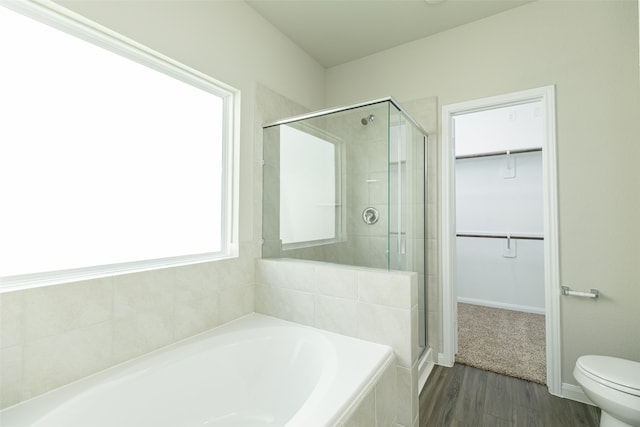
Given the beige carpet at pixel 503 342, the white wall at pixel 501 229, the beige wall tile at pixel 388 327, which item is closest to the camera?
the beige wall tile at pixel 388 327

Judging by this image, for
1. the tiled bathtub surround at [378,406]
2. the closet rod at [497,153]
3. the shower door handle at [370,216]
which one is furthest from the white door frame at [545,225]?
the closet rod at [497,153]

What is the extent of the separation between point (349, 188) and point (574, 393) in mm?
1999

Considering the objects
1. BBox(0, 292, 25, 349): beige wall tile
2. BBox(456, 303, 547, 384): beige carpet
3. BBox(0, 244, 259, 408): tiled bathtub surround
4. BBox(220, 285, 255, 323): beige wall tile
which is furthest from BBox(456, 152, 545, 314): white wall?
Result: BBox(0, 292, 25, 349): beige wall tile

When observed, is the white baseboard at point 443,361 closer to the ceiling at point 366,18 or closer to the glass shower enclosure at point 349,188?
the glass shower enclosure at point 349,188

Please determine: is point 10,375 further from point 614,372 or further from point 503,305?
point 503,305

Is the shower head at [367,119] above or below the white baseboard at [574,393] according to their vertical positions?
above

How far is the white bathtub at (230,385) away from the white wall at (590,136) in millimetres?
1453

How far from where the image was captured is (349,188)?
6.38 feet

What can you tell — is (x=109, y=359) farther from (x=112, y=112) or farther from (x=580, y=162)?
(x=580, y=162)

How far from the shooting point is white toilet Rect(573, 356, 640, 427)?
1.29m

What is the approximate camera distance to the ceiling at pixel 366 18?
2.05 metres

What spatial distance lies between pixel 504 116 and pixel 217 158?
3.42m

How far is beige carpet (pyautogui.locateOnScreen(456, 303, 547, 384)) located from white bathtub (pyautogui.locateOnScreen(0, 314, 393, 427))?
1435mm

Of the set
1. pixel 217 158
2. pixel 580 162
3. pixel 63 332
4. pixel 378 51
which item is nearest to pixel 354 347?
pixel 63 332
